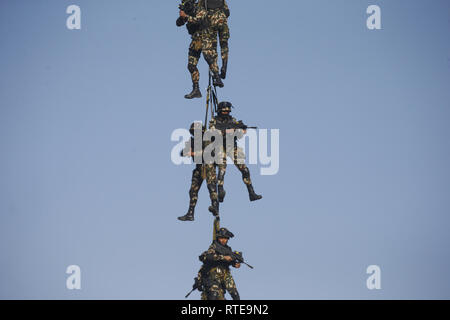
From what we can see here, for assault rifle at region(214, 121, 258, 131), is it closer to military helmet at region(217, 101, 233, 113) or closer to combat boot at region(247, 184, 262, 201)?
military helmet at region(217, 101, 233, 113)

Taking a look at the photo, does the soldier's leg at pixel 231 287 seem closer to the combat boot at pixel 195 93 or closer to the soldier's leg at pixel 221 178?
the soldier's leg at pixel 221 178

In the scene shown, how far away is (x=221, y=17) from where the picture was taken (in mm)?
51281

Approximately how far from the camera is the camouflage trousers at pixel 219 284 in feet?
159

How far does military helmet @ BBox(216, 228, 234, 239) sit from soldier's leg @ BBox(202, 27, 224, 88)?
743cm

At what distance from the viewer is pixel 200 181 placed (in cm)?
5025

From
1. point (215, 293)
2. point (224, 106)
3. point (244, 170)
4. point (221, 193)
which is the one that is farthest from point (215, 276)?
point (224, 106)

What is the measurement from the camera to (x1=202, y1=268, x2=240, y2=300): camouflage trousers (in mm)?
48406

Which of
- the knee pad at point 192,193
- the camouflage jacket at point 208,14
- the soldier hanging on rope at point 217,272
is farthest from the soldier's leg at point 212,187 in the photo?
the camouflage jacket at point 208,14

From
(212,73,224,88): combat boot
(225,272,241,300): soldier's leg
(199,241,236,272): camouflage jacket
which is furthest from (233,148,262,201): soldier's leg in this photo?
(225,272,241,300): soldier's leg

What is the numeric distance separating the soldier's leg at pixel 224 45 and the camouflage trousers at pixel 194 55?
1.07 metres
